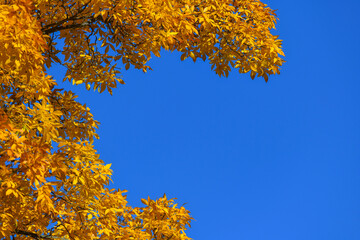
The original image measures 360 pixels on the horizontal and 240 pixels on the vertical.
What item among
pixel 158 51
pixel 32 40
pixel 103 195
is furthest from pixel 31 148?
pixel 158 51

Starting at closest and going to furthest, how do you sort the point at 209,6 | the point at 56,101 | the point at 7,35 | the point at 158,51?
1. the point at 7,35
2. the point at 158,51
3. the point at 209,6
4. the point at 56,101

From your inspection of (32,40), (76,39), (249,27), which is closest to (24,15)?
(32,40)

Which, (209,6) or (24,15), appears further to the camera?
(209,6)

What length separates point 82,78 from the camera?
9.21 metres

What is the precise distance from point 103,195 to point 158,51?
264 centimetres

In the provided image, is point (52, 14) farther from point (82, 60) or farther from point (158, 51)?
point (158, 51)

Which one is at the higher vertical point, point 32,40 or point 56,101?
point 56,101

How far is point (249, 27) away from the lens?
8289 mm

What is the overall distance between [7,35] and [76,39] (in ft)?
12.4

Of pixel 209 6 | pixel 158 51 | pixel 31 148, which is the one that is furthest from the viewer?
pixel 209 6

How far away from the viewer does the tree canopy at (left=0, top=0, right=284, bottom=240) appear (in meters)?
5.83

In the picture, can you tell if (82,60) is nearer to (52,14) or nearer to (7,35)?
(52,14)

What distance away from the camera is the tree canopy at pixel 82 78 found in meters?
5.83

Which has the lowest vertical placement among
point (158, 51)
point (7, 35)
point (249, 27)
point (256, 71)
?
point (7, 35)
